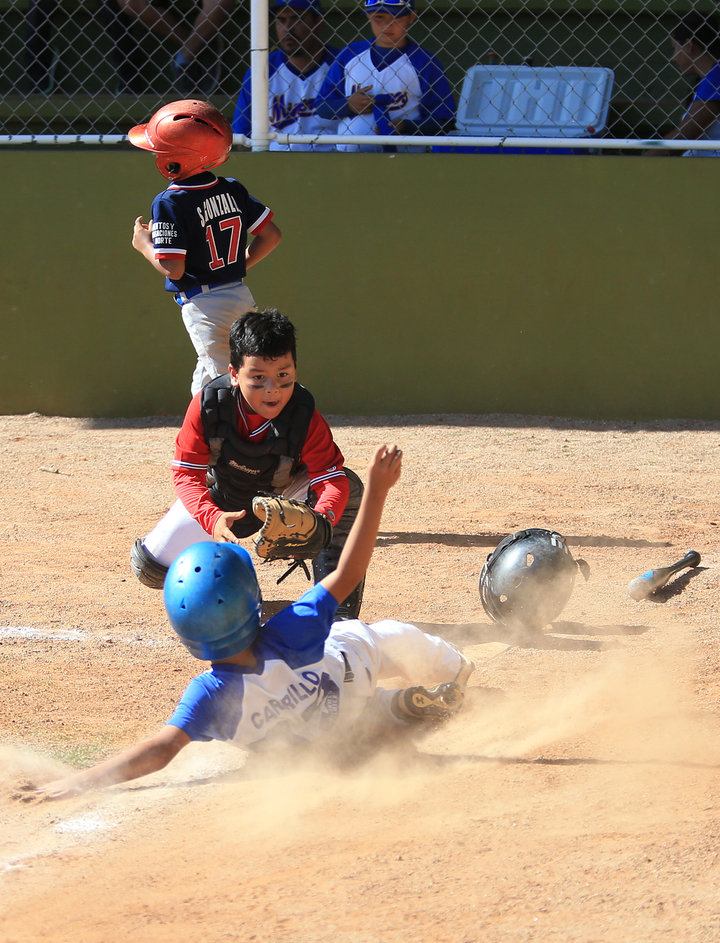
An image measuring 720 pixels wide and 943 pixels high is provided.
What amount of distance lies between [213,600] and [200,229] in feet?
9.57

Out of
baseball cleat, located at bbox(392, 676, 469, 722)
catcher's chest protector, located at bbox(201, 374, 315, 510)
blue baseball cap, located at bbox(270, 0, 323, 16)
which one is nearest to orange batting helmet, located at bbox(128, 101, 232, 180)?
catcher's chest protector, located at bbox(201, 374, 315, 510)

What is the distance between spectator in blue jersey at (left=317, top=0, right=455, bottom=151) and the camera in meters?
7.36

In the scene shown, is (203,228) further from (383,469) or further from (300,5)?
(300,5)

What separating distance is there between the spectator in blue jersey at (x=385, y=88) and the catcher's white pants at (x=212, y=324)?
2.87m

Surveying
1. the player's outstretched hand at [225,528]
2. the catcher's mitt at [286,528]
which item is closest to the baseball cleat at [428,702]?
the catcher's mitt at [286,528]

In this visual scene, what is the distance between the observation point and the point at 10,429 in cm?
755

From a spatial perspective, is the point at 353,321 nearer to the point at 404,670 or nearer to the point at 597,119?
the point at 597,119

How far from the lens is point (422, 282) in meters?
7.60

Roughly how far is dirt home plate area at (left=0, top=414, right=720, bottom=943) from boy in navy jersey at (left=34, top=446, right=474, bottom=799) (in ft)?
0.48

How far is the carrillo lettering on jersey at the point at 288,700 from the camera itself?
9.12 ft

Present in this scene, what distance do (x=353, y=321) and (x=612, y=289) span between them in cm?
186

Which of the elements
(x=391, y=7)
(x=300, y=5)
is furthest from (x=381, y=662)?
(x=300, y=5)

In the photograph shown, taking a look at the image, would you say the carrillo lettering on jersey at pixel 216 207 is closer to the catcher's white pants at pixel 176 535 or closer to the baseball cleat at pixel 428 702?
the catcher's white pants at pixel 176 535

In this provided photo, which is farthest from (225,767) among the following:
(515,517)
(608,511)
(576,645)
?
(608,511)
